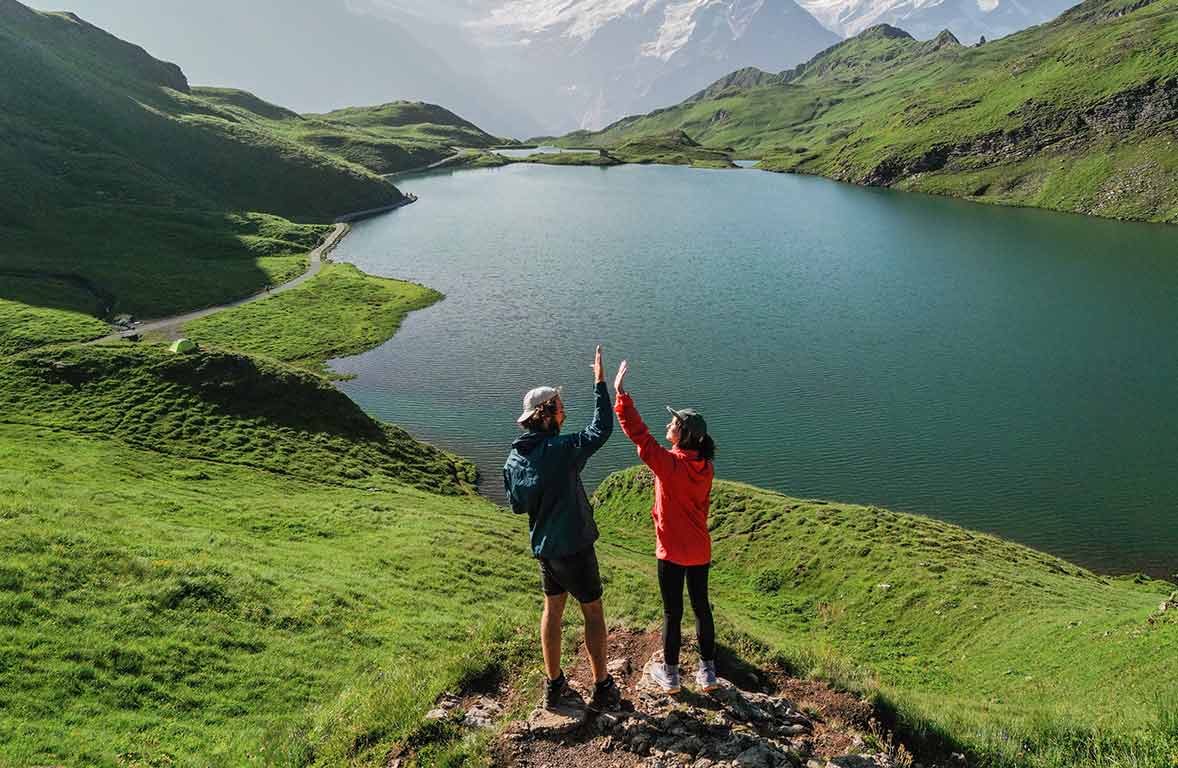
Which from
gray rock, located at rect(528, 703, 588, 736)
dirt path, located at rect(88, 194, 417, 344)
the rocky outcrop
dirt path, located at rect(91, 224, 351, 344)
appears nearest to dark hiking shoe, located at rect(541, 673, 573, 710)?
gray rock, located at rect(528, 703, 588, 736)

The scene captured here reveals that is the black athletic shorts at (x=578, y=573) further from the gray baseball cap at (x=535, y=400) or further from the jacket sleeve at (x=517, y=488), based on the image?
the gray baseball cap at (x=535, y=400)

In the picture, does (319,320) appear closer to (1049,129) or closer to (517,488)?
(517,488)

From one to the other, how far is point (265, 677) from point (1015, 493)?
127 feet

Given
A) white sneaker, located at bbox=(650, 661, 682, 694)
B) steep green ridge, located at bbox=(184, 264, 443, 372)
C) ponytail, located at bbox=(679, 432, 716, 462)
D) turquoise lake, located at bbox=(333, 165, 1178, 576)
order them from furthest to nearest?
steep green ridge, located at bbox=(184, 264, 443, 372), turquoise lake, located at bbox=(333, 165, 1178, 576), white sneaker, located at bbox=(650, 661, 682, 694), ponytail, located at bbox=(679, 432, 716, 462)

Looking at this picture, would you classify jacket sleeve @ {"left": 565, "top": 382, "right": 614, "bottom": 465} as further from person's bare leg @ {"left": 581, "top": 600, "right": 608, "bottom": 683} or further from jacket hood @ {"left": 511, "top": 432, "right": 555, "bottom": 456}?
person's bare leg @ {"left": 581, "top": 600, "right": 608, "bottom": 683}

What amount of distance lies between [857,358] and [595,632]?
55585 millimetres

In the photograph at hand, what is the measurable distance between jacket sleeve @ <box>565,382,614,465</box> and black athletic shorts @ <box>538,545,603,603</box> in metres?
1.28

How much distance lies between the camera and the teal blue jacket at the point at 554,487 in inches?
356

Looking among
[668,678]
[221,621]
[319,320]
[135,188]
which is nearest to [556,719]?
[668,678]

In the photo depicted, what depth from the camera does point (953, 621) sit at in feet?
76.1

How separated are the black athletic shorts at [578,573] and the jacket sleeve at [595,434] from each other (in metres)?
1.28

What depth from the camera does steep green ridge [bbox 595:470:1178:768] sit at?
1047 cm

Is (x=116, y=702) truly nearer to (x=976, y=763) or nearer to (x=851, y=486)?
(x=976, y=763)

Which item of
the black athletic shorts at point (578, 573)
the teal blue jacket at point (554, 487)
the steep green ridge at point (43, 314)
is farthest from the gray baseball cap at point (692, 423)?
the steep green ridge at point (43, 314)
